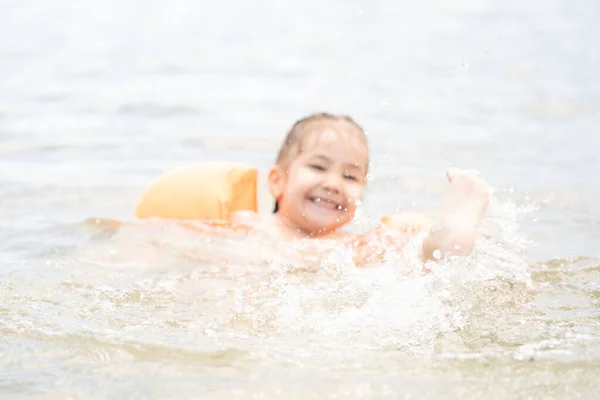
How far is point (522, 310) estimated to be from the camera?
12.3ft

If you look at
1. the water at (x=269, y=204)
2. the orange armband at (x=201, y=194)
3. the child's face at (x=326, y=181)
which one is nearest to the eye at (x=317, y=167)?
the child's face at (x=326, y=181)

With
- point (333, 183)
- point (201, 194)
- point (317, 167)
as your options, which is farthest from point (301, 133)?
point (201, 194)

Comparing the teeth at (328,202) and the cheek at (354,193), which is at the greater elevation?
the cheek at (354,193)

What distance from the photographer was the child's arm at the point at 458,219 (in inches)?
161

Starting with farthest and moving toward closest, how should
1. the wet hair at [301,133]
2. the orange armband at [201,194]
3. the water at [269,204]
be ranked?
the orange armband at [201,194] → the wet hair at [301,133] → the water at [269,204]

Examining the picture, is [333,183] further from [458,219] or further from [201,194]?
[201,194]

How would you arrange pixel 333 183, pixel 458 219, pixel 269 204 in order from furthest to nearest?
pixel 269 204 < pixel 333 183 < pixel 458 219

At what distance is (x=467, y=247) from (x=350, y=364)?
1081mm

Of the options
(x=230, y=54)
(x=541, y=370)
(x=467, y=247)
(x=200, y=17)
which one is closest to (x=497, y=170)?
(x=467, y=247)

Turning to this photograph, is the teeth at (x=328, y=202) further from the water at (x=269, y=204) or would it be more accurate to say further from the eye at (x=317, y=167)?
the water at (x=269, y=204)

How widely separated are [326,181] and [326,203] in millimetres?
111

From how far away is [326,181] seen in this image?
15.3ft

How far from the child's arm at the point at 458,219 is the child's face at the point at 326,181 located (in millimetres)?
604

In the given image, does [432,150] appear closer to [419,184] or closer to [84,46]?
[419,184]
